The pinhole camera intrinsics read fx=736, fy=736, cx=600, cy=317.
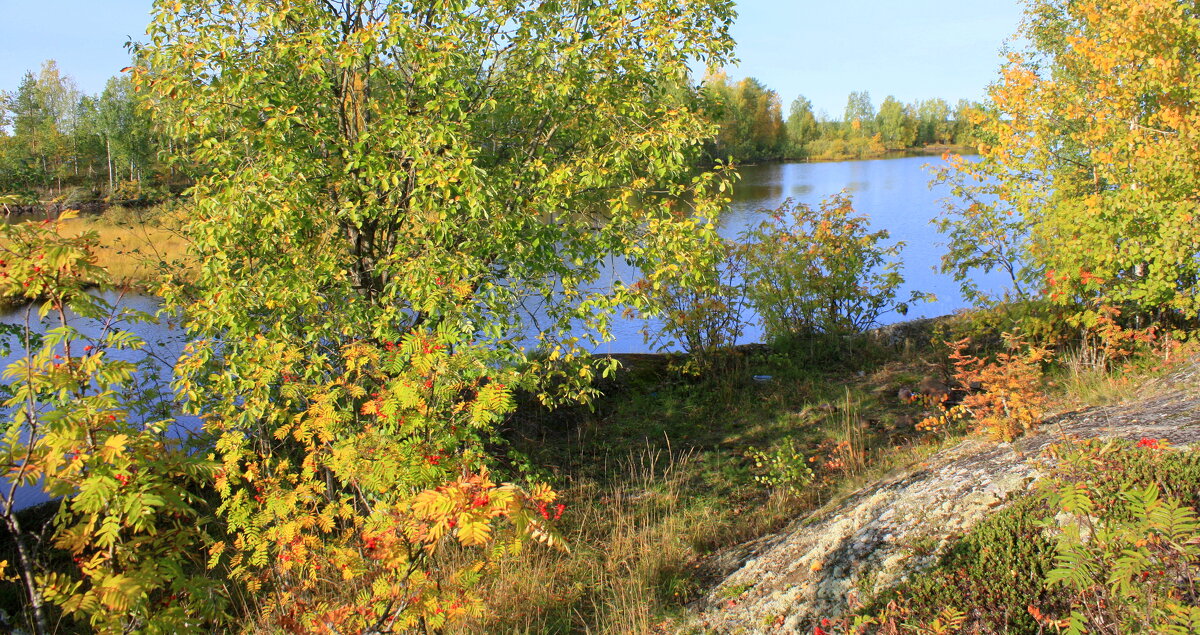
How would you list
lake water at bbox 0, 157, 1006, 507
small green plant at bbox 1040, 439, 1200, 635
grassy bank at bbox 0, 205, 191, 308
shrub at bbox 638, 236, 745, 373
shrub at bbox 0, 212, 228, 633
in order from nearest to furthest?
small green plant at bbox 1040, 439, 1200, 635
shrub at bbox 0, 212, 228, 633
grassy bank at bbox 0, 205, 191, 308
shrub at bbox 638, 236, 745, 373
lake water at bbox 0, 157, 1006, 507

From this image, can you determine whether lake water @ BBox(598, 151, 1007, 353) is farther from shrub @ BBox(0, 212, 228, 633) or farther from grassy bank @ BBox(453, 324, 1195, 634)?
shrub @ BBox(0, 212, 228, 633)

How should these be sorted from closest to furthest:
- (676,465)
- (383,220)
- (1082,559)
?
(1082,559), (383,220), (676,465)

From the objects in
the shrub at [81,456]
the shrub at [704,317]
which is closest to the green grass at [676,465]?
the shrub at [704,317]

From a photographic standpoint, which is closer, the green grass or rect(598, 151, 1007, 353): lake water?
the green grass

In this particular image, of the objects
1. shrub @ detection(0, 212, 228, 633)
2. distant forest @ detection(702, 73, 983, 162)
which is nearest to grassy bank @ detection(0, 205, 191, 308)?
shrub @ detection(0, 212, 228, 633)

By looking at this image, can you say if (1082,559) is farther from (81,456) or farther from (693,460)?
(693,460)

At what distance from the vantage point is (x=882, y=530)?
11.7 ft

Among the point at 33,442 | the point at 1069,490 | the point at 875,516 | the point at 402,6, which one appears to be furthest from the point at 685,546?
the point at 402,6

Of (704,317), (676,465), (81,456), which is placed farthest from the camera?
(704,317)

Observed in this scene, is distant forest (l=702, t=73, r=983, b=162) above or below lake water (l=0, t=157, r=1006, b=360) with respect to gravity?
above

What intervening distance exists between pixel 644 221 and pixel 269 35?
111 inches

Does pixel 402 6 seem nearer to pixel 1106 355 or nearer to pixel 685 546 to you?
pixel 685 546

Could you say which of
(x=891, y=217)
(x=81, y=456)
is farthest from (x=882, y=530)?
(x=891, y=217)

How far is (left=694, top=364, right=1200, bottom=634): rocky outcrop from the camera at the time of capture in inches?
125
